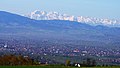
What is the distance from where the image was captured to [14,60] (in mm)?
60250

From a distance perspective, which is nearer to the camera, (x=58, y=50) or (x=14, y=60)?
(x=14, y=60)

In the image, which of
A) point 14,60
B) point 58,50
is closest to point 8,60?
point 14,60

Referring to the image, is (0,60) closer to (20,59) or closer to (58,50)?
→ (20,59)

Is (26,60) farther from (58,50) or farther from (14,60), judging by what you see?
(58,50)

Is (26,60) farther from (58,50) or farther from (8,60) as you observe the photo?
(58,50)

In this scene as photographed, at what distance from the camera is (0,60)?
59000 mm

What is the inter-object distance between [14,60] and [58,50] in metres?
111

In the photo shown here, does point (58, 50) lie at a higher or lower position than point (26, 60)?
lower

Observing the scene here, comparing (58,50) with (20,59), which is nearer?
(20,59)

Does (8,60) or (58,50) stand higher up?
(8,60)

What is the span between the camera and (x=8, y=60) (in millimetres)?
60031

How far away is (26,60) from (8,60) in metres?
3.31

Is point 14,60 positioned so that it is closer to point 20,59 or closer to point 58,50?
point 20,59

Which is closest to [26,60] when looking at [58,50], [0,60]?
[0,60]
